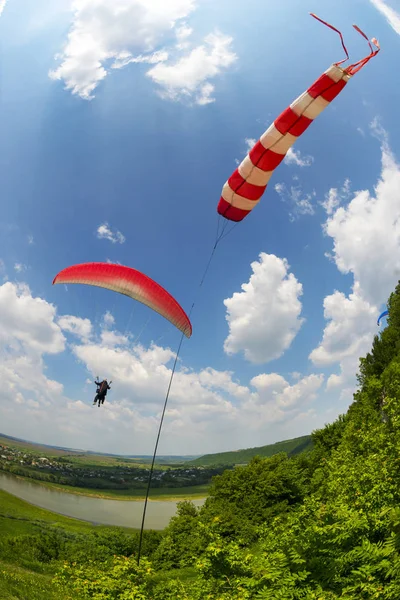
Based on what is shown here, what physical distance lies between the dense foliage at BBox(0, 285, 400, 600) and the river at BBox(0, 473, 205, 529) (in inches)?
4250

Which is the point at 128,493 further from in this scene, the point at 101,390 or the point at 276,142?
the point at 276,142

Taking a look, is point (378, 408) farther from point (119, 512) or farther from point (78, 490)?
point (78, 490)

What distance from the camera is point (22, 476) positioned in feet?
540

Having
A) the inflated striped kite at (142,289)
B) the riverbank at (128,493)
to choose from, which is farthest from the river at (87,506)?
the inflated striped kite at (142,289)

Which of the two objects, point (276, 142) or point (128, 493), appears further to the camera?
point (128, 493)

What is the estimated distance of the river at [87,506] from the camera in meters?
124

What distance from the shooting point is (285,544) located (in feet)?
29.5

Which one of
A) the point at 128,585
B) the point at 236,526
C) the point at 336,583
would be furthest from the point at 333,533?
the point at 236,526

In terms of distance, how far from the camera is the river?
124381 mm

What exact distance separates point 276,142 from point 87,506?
167454 mm

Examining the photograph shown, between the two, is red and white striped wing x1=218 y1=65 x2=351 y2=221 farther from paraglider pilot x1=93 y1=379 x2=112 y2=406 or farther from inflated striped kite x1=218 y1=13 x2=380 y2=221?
paraglider pilot x1=93 y1=379 x2=112 y2=406

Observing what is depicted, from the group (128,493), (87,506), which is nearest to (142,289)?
(87,506)

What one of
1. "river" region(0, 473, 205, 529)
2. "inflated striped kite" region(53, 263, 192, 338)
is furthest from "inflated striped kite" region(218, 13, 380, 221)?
"river" region(0, 473, 205, 529)

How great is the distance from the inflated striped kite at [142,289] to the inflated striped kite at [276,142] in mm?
5891
